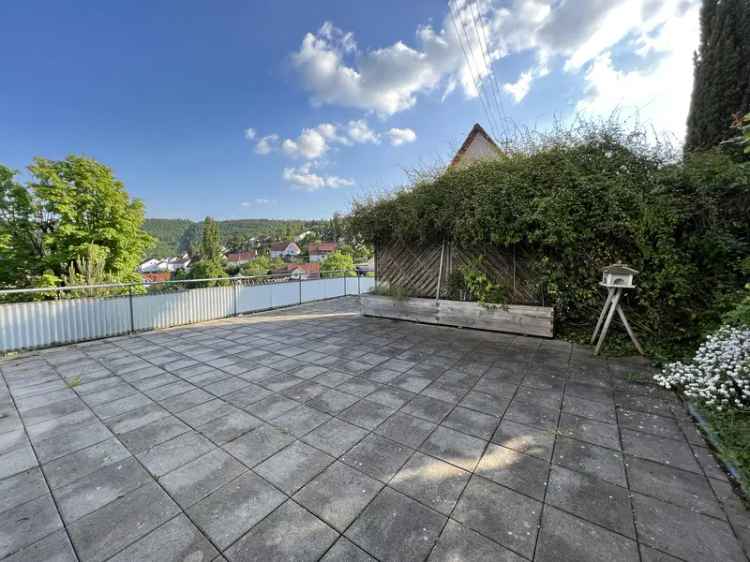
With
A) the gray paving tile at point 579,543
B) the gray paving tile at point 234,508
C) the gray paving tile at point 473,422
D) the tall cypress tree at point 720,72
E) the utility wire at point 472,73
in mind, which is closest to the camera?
the gray paving tile at point 579,543

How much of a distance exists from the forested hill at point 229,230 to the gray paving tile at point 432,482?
Answer: 5988 cm

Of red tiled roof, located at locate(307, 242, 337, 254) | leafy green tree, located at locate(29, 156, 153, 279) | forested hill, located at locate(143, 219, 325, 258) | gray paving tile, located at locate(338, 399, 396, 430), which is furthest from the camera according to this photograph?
forested hill, located at locate(143, 219, 325, 258)

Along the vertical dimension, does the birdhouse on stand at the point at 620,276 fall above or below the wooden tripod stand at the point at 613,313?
above

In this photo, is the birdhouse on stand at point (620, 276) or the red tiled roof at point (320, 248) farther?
the red tiled roof at point (320, 248)

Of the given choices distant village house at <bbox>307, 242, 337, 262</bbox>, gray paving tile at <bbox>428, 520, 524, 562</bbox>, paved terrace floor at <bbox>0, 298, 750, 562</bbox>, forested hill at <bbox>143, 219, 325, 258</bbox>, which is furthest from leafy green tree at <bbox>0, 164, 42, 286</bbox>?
forested hill at <bbox>143, 219, 325, 258</bbox>

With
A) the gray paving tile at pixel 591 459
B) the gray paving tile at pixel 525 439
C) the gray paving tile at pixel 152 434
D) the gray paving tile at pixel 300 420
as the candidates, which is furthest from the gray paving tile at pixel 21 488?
the gray paving tile at pixel 591 459

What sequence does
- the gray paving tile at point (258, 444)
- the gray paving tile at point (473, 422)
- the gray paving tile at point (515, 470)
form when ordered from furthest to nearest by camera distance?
1. the gray paving tile at point (473, 422)
2. the gray paving tile at point (258, 444)
3. the gray paving tile at point (515, 470)

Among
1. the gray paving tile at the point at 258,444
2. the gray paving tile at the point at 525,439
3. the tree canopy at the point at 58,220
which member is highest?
the tree canopy at the point at 58,220

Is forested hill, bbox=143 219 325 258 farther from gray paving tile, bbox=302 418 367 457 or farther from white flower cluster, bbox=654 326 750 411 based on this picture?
white flower cluster, bbox=654 326 750 411

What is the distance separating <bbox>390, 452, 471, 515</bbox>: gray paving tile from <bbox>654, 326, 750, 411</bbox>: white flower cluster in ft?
6.36

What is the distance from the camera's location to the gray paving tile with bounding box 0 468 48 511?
139 centimetres

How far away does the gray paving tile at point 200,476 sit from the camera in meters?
1.42

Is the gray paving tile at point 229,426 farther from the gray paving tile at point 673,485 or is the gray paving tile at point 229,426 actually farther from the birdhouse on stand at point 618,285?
the birdhouse on stand at point 618,285

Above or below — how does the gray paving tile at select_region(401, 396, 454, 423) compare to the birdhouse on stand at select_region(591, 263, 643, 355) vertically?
below
